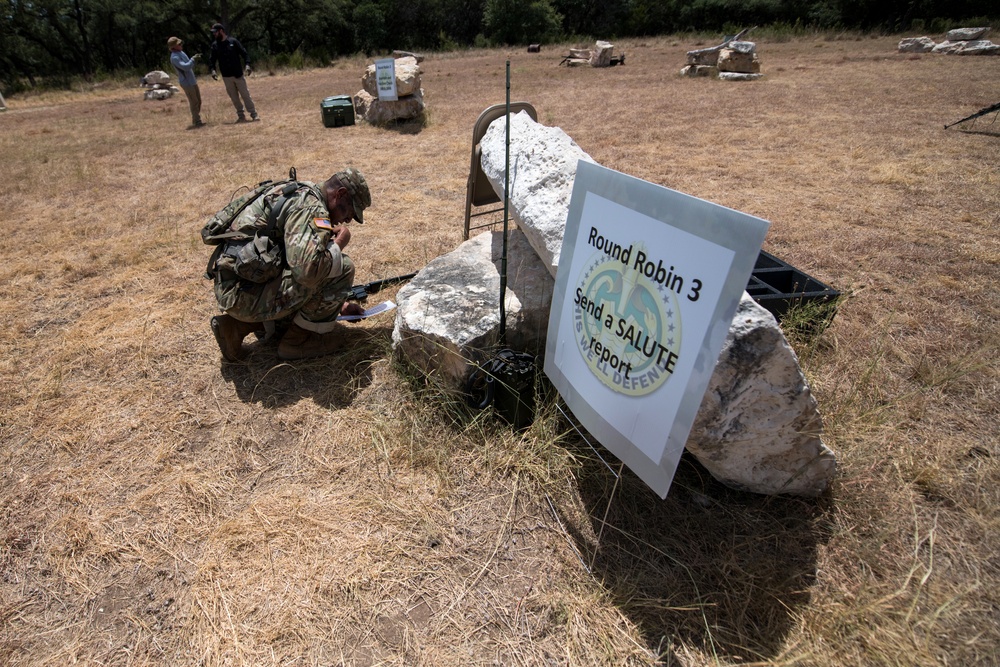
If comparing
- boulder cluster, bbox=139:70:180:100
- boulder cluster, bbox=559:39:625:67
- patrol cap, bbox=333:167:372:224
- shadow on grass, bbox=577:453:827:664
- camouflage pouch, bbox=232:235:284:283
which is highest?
patrol cap, bbox=333:167:372:224

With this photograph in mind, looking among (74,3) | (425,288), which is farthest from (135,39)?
(425,288)

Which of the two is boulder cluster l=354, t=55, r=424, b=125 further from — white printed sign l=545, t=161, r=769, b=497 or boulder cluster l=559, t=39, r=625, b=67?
boulder cluster l=559, t=39, r=625, b=67

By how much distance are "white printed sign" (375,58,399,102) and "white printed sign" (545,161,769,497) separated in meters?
8.78

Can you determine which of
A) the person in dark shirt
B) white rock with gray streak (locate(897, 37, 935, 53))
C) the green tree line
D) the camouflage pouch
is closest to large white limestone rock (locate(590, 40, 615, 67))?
white rock with gray streak (locate(897, 37, 935, 53))

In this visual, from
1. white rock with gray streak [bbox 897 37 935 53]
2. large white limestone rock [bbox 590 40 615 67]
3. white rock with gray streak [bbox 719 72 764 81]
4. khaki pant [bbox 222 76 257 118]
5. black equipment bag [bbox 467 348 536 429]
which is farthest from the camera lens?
large white limestone rock [bbox 590 40 615 67]

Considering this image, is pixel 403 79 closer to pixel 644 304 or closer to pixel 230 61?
pixel 230 61

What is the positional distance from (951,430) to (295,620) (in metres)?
3.16

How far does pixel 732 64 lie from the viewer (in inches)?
555

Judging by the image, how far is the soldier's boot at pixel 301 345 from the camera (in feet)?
11.2

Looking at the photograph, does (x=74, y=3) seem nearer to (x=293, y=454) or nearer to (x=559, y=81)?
(x=559, y=81)

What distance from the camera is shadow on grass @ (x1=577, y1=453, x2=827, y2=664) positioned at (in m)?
1.88

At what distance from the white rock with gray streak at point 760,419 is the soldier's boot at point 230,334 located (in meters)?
2.78

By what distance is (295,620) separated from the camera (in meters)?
1.97

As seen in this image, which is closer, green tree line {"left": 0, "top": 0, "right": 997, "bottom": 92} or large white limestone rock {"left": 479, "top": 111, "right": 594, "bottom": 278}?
large white limestone rock {"left": 479, "top": 111, "right": 594, "bottom": 278}
